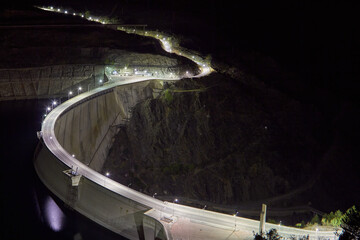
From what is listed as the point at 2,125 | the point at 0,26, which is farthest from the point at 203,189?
the point at 0,26

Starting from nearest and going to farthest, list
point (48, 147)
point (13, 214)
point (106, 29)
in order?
point (13, 214) < point (48, 147) < point (106, 29)

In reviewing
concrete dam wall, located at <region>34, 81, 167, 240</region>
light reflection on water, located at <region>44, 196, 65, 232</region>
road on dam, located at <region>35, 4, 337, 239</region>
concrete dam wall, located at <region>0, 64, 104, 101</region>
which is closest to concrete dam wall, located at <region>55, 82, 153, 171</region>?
concrete dam wall, located at <region>34, 81, 167, 240</region>

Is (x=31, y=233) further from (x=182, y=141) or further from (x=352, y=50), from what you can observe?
(x=352, y=50)

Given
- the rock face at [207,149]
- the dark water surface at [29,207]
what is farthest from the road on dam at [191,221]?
the rock face at [207,149]

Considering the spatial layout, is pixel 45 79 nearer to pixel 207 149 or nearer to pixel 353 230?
pixel 207 149

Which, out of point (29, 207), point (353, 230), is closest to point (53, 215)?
point (29, 207)

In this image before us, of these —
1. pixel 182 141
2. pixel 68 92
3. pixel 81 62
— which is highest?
pixel 81 62
